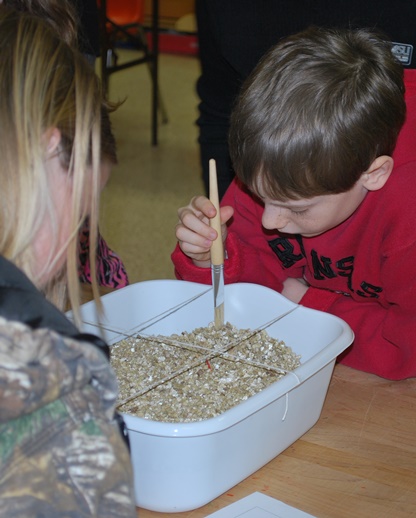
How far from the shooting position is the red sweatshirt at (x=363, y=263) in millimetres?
1043

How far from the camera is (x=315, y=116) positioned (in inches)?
37.9

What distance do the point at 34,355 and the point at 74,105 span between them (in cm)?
22

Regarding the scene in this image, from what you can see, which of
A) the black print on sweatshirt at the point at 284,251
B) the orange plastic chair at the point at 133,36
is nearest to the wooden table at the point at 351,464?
the black print on sweatshirt at the point at 284,251

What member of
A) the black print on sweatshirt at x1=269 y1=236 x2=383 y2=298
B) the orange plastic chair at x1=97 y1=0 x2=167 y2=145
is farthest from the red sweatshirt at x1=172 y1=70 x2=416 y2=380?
the orange plastic chair at x1=97 y1=0 x2=167 y2=145

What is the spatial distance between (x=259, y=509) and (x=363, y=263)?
46 centimetres

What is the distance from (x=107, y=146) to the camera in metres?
0.74

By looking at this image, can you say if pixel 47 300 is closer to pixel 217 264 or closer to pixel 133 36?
pixel 217 264

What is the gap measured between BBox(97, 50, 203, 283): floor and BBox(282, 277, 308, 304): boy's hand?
0.85 metres

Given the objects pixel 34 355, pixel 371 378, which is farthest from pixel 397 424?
pixel 34 355

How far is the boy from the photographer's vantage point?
3.19ft

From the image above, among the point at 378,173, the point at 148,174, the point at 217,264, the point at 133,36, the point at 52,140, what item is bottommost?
the point at 148,174

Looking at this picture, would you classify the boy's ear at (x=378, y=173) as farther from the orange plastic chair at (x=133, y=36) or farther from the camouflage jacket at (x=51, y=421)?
the orange plastic chair at (x=133, y=36)

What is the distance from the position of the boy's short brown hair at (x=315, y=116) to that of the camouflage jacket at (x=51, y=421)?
1.45 feet

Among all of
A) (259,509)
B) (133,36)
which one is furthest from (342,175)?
(133,36)
